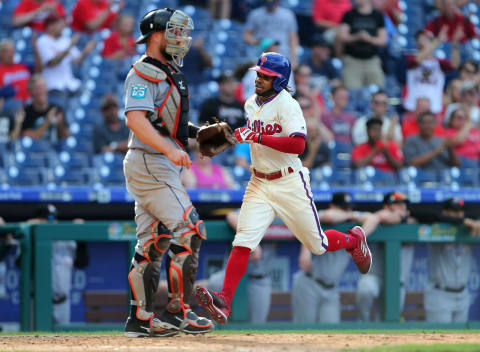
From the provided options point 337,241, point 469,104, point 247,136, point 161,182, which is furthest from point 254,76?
point 161,182

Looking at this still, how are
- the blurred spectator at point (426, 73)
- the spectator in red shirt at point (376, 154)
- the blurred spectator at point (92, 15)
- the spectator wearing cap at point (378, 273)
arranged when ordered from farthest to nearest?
the blurred spectator at point (426, 73), the blurred spectator at point (92, 15), the spectator in red shirt at point (376, 154), the spectator wearing cap at point (378, 273)

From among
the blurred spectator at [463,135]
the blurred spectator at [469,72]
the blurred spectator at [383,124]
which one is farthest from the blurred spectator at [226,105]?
the blurred spectator at [469,72]

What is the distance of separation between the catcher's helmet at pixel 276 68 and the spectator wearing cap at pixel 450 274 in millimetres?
3011

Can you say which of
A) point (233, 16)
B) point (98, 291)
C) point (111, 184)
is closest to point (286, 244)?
point (98, 291)

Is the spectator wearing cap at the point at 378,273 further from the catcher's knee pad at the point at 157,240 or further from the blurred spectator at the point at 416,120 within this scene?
the catcher's knee pad at the point at 157,240

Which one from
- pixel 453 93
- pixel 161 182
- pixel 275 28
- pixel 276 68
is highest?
pixel 275 28

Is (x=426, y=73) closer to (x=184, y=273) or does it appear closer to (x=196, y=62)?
(x=196, y=62)

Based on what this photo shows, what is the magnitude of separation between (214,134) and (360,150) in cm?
477

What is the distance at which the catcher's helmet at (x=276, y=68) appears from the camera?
16.9 feet

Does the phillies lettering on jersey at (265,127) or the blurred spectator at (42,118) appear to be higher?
the blurred spectator at (42,118)

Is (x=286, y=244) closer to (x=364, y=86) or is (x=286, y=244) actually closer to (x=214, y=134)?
(x=214, y=134)

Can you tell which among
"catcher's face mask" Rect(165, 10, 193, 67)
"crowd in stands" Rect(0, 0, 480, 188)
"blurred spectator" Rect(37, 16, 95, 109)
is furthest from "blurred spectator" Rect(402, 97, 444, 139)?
"catcher's face mask" Rect(165, 10, 193, 67)

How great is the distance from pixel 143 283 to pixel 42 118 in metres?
4.52

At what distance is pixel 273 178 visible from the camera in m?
5.23
